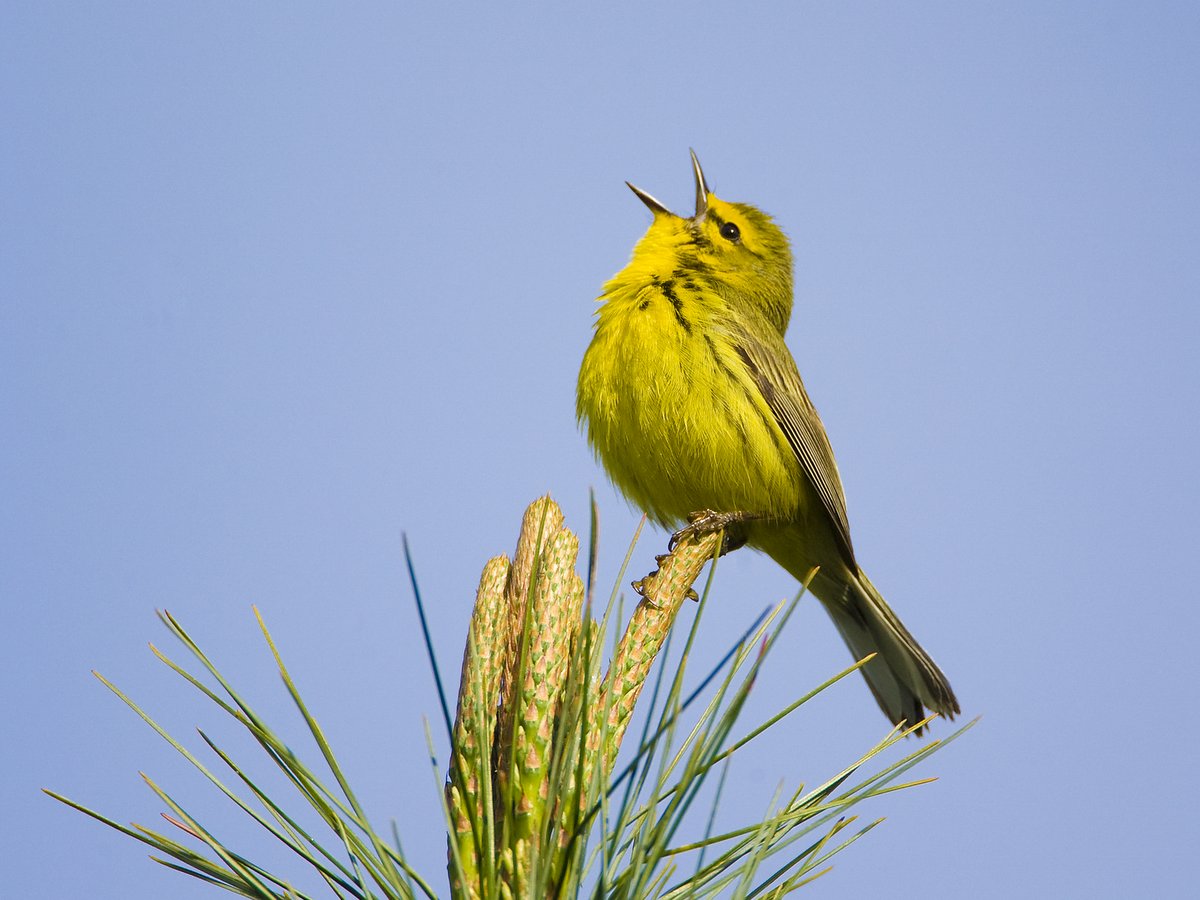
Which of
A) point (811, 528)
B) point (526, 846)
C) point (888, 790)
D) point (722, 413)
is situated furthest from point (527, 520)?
point (811, 528)

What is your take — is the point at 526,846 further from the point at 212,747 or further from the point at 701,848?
the point at 212,747

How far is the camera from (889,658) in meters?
5.24

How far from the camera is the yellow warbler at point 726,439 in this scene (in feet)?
15.5

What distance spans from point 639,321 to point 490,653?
292 centimetres

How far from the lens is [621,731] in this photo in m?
2.29

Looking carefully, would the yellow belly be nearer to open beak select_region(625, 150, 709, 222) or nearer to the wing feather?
the wing feather

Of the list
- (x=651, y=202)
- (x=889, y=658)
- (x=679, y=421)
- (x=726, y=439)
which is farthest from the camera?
(x=651, y=202)

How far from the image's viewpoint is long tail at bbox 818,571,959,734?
5043mm

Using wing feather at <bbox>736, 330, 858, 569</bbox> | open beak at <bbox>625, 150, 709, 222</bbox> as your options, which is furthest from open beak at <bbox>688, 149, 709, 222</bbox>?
wing feather at <bbox>736, 330, 858, 569</bbox>

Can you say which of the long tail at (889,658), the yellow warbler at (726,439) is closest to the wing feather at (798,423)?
the yellow warbler at (726,439)

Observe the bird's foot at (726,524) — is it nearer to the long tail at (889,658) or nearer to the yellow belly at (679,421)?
the yellow belly at (679,421)

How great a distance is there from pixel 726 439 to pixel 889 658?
1.41m

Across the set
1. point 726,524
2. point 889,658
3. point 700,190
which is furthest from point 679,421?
point 700,190

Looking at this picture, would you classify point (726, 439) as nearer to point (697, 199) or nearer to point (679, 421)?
point (679, 421)
